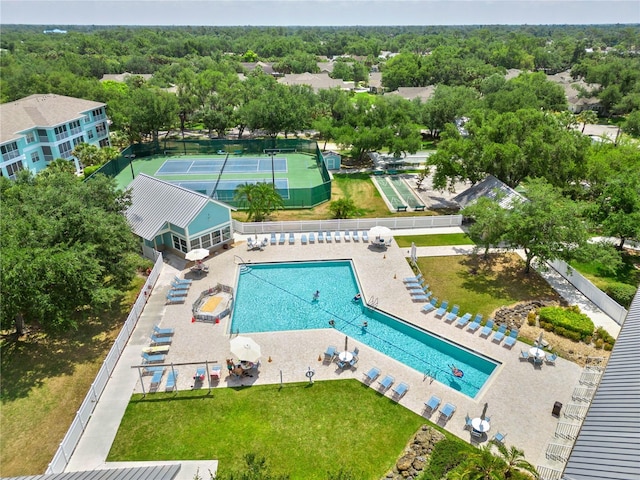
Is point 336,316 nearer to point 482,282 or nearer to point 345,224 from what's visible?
point 482,282

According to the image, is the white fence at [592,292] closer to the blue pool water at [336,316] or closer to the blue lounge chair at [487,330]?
the blue lounge chair at [487,330]

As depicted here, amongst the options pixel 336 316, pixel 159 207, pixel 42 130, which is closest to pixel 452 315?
pixel 336 316

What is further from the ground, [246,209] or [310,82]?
[310,82]

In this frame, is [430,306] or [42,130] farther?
[42,130]

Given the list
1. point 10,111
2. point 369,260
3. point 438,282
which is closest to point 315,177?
point 369,260

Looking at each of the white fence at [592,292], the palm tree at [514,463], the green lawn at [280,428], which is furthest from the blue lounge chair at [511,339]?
the palm tree at [514,463]

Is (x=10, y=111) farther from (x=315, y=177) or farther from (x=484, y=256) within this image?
(x=484, y=256)

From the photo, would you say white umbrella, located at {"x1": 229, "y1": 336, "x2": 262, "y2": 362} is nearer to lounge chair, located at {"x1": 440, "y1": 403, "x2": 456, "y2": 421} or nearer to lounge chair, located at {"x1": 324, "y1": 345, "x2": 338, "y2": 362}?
lounge chair, located at {"x1": 324, "y1": 345, "x2": 338, "y2": 362}
